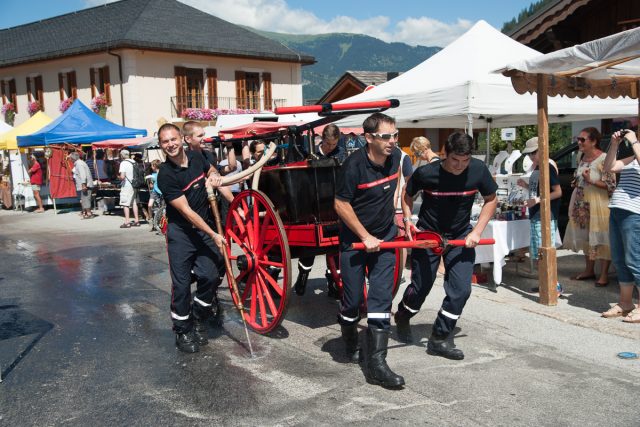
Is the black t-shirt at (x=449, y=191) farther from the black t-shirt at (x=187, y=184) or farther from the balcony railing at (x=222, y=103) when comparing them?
the balcony railing at (x=222, y=103)

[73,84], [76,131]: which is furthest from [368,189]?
[73,84]

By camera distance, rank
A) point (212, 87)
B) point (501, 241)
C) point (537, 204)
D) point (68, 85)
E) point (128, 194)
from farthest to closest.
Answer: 1. point (68, 85)
2. point (212, 87)
3. point (128, 194)
4. point (501, 241)
5. point (537, 204)

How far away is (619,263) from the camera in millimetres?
5703

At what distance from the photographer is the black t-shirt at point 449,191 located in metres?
4.66

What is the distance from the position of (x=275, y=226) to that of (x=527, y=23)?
9835mm

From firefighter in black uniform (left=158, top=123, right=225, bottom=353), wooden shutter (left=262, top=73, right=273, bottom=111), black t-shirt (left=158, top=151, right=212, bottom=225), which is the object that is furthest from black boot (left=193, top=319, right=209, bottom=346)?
wooden shutter (left=262, top=73, right=273, bottom=111)

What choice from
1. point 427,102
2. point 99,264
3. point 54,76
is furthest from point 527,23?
point 54,76

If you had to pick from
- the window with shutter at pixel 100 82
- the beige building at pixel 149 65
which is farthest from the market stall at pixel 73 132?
the window with shutter at pixel 100 82

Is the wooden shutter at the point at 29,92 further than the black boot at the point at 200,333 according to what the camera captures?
Yes

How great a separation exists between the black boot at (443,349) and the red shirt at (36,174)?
1677 centimetres

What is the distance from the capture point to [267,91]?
32.7 meters

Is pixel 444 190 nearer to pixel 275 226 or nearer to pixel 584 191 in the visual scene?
pixel 275 226

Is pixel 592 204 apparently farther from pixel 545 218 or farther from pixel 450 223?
pixel 450 223

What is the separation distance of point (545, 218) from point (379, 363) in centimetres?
295
